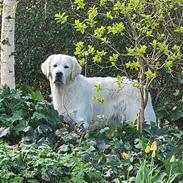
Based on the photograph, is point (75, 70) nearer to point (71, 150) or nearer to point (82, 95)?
point (82, 95)

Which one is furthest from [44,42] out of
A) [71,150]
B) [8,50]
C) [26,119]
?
[71,150]

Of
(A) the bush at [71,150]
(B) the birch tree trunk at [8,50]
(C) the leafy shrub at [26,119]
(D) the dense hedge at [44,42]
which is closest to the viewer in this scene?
(A) the bush at [71,150]

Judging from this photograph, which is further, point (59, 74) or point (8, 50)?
point (8, 50)

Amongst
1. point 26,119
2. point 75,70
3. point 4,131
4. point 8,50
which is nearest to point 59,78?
point 75,70

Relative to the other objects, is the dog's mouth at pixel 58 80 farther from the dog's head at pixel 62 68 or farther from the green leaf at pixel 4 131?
the green leaf at pixel 4 131

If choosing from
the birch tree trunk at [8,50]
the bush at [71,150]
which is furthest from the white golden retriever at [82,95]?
the bush at [71,150]

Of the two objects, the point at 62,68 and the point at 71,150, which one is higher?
the point at 62,68

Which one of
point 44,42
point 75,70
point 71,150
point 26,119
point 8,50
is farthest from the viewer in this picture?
point 44,42

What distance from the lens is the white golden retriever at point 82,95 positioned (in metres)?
7.73

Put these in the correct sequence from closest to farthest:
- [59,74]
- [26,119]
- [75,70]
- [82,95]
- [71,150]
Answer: [71,150] → [26,119] → [59,74] → [75,70] → [82,95]

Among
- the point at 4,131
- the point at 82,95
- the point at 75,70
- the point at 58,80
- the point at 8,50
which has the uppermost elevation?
the point at 8,50

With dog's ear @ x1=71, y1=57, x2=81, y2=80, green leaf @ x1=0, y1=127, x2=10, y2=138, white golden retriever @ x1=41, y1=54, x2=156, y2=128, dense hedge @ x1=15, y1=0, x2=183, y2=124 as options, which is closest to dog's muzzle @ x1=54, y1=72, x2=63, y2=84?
white golden retriever @ x1=41, y1=54, x2=156, y2=128

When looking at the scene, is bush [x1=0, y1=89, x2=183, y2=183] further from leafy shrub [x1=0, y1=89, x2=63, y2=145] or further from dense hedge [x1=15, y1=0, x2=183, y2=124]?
dense hedge [x1=15, y1=0, x2=183, y2=124]

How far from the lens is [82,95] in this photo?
7.87 meters
